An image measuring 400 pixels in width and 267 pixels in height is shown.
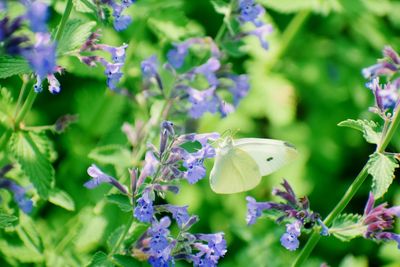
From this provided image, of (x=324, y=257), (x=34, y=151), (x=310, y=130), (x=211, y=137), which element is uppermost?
Result: (x=211, y=137)

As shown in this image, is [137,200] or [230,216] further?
Result: [230,216]

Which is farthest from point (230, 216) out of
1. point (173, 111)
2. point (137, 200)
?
point (137, 200)

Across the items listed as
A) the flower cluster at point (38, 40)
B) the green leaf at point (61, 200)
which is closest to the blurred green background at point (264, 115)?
the green leaf at point (61, 200)

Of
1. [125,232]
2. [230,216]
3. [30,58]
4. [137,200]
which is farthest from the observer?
[230,216]

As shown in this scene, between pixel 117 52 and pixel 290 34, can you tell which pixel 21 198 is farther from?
pixel 290 34

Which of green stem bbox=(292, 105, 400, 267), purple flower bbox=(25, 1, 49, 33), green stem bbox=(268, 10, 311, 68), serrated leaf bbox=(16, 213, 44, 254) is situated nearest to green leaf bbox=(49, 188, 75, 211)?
serrated leaf bbox=(16, 213, 44, 254)

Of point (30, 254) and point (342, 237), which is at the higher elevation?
point (342, 237)

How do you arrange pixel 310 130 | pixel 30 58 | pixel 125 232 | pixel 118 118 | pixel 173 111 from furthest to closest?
pixel 310 130
pixel 118 118
pixel 173 111
pixel 125 232
pixel 30 58

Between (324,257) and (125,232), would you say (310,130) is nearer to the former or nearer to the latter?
(324,257)
